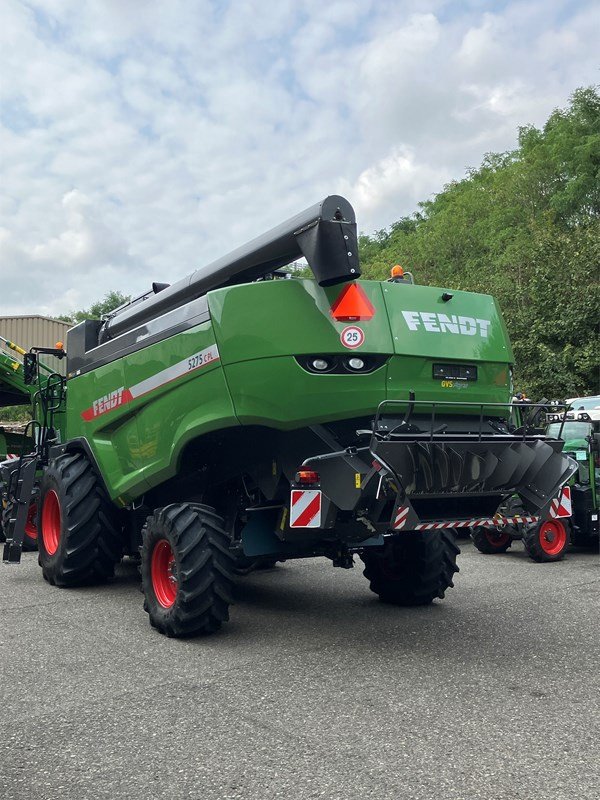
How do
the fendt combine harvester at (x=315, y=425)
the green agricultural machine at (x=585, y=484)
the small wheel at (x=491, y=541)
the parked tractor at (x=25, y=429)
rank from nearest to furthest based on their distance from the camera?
the fendt combine harvester at (x=315, y=425), the parked tractor at (x=25, y=429), the green agricultural machine at (x=585, y=484), the small wheel at (x=491, y=541)

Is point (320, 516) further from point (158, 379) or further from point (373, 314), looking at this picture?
point (158, 379)

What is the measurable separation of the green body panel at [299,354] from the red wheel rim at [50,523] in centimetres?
237

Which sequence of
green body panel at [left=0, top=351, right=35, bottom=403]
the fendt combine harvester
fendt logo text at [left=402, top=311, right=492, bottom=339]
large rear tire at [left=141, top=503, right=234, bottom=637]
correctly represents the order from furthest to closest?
1. green body panel at [left=0, top=351, right=35, bottom=403]
2. large rear tire at [left=141, top=503, right=234, bottom=637]
3. fendt logo text at [left=402, top=311, right=492, bottom=339]
4. the fendt combine harvester

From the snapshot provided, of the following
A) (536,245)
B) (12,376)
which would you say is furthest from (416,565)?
(536,245)

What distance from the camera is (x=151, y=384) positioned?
6770 millimetres

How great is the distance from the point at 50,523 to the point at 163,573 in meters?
2.59

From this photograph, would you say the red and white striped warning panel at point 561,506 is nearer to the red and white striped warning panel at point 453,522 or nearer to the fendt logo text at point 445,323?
the red and white striped warning panel at point 453,522

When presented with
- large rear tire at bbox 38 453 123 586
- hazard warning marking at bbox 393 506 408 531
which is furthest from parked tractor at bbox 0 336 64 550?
hazard warning marking at bbox 393 506 408 531

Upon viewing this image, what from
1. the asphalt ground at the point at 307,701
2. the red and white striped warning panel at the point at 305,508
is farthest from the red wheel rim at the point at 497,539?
the red and white striped warning panel at the point at 305,508

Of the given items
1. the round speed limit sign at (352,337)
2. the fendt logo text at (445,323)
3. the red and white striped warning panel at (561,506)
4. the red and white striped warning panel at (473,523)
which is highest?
the fendt logo text at (445,323)

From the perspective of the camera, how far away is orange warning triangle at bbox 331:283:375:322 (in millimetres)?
5426

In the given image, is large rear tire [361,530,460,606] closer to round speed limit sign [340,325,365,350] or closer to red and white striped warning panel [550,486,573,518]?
red and white striped warning panel [550,486,573,518]

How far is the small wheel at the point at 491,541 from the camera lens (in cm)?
1113

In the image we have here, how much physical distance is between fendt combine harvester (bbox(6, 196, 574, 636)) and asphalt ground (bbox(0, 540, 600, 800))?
0.58 m
